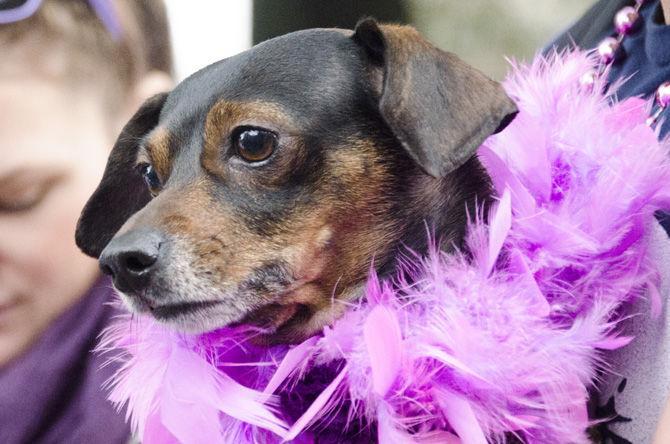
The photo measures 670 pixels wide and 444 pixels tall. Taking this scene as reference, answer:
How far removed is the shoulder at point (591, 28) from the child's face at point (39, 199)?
105 cm

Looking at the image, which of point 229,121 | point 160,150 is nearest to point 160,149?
point 160,150

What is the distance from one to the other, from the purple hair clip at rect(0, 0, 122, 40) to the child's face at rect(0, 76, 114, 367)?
0.40 feet

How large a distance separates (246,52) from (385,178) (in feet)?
1.07

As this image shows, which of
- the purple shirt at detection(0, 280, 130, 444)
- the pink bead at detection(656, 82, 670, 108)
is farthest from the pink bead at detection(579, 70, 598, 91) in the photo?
the purple shirt at detection(0, 280, 130, 444)

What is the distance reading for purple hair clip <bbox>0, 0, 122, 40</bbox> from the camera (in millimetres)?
1416

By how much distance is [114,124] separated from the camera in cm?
160

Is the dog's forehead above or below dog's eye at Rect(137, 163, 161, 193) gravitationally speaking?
above

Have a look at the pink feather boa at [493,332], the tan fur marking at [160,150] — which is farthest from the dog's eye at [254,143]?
the pink feather boa at [493,332]

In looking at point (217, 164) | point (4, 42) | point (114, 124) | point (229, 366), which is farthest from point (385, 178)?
point (4, 42)

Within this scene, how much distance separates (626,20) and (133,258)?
105 centimetres

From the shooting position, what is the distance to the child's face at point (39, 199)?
1426mm

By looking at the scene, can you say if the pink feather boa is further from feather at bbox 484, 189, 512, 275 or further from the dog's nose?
the dog's nose

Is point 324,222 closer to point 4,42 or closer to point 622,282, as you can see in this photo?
point 622,282

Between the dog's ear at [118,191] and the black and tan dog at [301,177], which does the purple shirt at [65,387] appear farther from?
the black and tan dog at [301,177]
